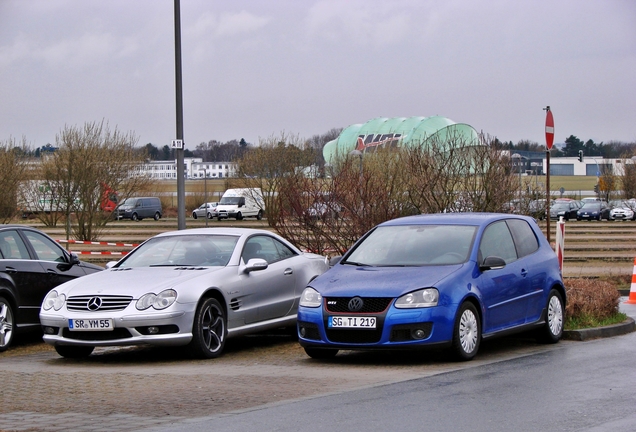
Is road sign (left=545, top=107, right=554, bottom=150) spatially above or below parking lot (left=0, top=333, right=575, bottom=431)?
above

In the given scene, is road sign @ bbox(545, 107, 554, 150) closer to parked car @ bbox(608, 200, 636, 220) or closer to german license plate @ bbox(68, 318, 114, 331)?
german license plate @ bbox(68, 318, 114, 331)

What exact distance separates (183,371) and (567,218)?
211ft

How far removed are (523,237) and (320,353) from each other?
116 inches

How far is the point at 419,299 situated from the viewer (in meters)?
10.1

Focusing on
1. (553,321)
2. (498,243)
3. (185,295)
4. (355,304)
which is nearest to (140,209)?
(553,321)

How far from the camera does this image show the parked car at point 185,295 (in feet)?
35.2

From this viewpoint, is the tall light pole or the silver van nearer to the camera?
the tall light pole

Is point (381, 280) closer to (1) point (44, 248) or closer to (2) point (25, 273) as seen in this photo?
(2) point (25, 273)

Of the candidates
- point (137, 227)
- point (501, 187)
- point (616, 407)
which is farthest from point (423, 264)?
point (137, 227)

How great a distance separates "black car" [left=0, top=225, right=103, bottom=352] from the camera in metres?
12.4

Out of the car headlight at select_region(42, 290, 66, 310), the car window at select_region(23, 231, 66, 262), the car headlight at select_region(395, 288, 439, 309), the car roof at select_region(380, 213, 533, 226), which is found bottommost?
the car headlight at select_region(42, 290, 66, 310)

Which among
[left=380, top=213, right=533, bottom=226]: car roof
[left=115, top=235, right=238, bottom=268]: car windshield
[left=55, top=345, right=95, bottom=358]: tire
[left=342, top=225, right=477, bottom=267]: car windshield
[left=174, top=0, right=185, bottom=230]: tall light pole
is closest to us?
[left=342, top=225, right=477, bottom=267]: car windshield

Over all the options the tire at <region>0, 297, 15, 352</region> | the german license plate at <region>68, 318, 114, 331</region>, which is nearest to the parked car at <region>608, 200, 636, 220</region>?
the tire at <region>0, 297, 15, 352</region>

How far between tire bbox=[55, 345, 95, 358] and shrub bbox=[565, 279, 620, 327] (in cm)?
607
